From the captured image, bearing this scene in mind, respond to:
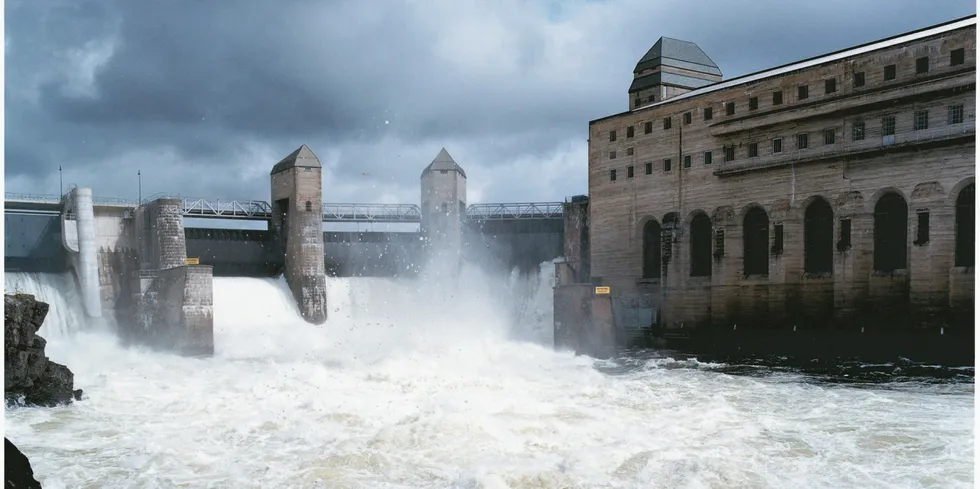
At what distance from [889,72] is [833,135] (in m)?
2.82

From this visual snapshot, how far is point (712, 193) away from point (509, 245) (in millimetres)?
12442

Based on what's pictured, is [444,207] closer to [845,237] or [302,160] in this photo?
[302,160]

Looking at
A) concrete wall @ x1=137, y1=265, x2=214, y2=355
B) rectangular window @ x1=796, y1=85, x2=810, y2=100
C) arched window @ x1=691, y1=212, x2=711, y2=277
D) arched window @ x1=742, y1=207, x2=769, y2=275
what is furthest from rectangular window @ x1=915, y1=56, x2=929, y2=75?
concrete wall @ x1=137, y1=265, x2=214, y2=355

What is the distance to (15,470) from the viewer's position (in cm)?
888

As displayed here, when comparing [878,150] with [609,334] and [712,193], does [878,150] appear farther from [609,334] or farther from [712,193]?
[609,334]

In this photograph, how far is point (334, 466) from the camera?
12633 millimetres

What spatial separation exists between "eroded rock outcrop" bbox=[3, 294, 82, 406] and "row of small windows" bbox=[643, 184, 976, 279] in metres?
23.9

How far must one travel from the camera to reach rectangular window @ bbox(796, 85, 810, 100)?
99.9 ft

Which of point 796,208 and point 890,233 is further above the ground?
point 796,208

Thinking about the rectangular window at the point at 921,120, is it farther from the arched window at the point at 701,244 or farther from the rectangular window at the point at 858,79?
the arched window at the point at 701,244

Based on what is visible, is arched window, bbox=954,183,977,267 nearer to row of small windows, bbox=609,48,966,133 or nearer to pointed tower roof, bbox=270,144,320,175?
row of small windows, bbox=609,48,966,133

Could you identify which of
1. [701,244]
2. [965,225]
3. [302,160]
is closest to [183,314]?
[302,160]

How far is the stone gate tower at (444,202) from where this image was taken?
41250 millimetres

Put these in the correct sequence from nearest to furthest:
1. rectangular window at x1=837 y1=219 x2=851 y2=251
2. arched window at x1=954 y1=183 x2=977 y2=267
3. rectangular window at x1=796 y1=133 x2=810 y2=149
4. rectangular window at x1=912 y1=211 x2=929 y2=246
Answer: arched window at x1=954 y1=183 x2=977 y2=267
rectangular window at x1=912 y1=211 x2=929 y2=246
rectangular window at x1=837 y1=219 x2=851 y2=251
rectangular window at x1=796 y1=133 x2=810 y2=149
